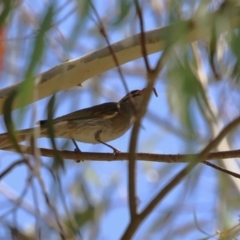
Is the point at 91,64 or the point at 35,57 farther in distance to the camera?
the point at 91,64

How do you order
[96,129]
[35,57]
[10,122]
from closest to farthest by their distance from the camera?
1. [35,57]
2. [10,122]
3. [96,129]

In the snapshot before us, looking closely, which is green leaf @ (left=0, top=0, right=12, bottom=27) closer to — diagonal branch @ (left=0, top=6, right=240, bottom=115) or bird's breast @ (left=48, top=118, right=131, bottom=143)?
diagonal branch @ (left=0, top=6, right=240, bottom=115)

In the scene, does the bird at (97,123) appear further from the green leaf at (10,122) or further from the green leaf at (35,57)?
the green leaf at (35,57)

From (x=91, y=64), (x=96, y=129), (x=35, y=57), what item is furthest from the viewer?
(x=96, y=129)

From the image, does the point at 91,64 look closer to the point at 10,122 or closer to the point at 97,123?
the point at 10,122

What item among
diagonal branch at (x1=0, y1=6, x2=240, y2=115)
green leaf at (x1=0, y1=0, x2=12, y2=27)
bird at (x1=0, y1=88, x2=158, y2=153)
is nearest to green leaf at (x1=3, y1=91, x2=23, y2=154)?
green leaf at (x1=0, y1=0, x2=12, y2=27)

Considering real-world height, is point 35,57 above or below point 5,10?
below

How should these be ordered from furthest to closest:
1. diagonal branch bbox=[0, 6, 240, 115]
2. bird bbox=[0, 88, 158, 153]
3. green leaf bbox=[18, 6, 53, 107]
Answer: bird bbox=[0, 88, 158, 153] < diagonal branch bbox=[0, 6, 240, 115] < green leaf bbox=[18, 6, 53, 107]

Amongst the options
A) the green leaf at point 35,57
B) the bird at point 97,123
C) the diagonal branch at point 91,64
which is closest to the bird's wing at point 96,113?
the bird at point 97,123

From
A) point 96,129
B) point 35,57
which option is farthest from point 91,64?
point 96,129
